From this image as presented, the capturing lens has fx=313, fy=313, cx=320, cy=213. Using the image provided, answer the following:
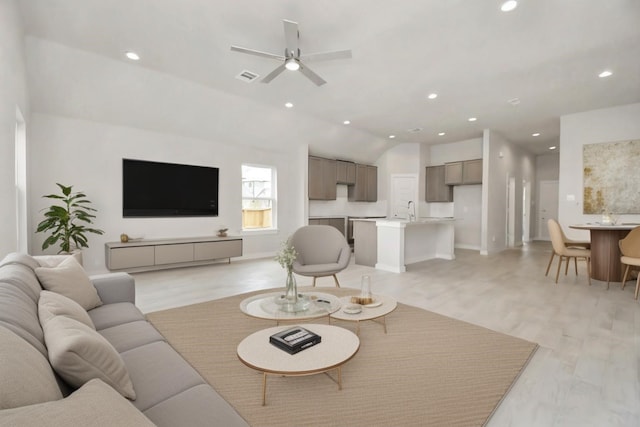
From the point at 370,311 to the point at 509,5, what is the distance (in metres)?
3.03

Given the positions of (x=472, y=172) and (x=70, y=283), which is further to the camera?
(x=472, y=172)

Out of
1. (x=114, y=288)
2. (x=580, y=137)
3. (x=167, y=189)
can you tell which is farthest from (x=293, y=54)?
(x=580, y=137)

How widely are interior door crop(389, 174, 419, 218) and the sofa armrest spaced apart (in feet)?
25.0

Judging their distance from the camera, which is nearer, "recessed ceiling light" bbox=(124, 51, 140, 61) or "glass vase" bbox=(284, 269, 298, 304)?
"glass vase" bbox=(284, 269, 298, 304)

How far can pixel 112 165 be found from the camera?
207 inches

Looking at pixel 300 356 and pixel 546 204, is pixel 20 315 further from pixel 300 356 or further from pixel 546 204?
pixel 546 204

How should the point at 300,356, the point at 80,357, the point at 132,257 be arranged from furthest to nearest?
the point at 132,257 → the point at 300,356 → the point at 80,357

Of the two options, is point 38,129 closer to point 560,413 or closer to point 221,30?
point 221,30

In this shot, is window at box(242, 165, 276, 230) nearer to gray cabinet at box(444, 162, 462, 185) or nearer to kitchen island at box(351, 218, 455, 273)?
kitchen island at box(351, 218, 455, 273)

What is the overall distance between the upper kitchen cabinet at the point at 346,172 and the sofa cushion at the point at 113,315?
21.2 feet

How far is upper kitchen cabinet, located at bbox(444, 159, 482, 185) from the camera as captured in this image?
322 inches

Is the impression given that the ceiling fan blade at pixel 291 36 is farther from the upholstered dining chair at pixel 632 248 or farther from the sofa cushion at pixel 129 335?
the upholstered dining chair at pixel 632 248

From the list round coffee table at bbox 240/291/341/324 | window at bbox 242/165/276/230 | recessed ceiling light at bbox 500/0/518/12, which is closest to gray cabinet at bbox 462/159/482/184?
window at bbox 242/165/276/230

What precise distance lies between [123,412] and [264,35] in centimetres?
365
